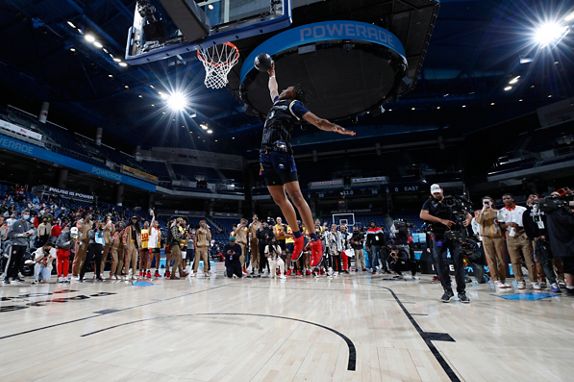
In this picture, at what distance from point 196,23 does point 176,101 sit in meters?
17.8

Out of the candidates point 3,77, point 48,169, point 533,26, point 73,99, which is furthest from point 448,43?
point 48,169

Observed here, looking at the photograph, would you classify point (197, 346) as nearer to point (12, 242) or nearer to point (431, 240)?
point (431, 240)

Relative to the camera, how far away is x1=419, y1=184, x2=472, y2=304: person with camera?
4.71m

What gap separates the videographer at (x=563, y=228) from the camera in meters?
5.00

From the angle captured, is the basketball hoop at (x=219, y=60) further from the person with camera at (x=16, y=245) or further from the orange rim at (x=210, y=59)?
the person with camera at (x=16, y=245)

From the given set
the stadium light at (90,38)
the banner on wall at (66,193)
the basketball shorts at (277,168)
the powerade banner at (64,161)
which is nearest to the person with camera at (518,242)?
the basketball shorts at (277,168)

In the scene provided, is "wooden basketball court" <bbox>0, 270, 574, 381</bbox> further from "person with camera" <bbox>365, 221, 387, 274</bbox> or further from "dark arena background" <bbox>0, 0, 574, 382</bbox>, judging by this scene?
"person with camera" <bbox>365, 221, 387, 274</bbox>

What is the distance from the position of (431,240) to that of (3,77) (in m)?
26.9

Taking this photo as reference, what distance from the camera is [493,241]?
6262 mm

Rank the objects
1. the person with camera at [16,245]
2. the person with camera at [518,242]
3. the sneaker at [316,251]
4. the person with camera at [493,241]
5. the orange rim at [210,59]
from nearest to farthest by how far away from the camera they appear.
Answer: the sneaker at [316,251] < the person with camera at [518,242] < the person with camera at [493,241] < the person with camera at [16,245] < the orange rim at [210,59]

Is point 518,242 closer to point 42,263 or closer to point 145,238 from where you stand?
point 145,238

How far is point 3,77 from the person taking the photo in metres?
18.4

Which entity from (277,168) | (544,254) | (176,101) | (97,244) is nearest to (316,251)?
(277,168)

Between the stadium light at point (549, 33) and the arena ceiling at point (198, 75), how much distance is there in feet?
1.49
